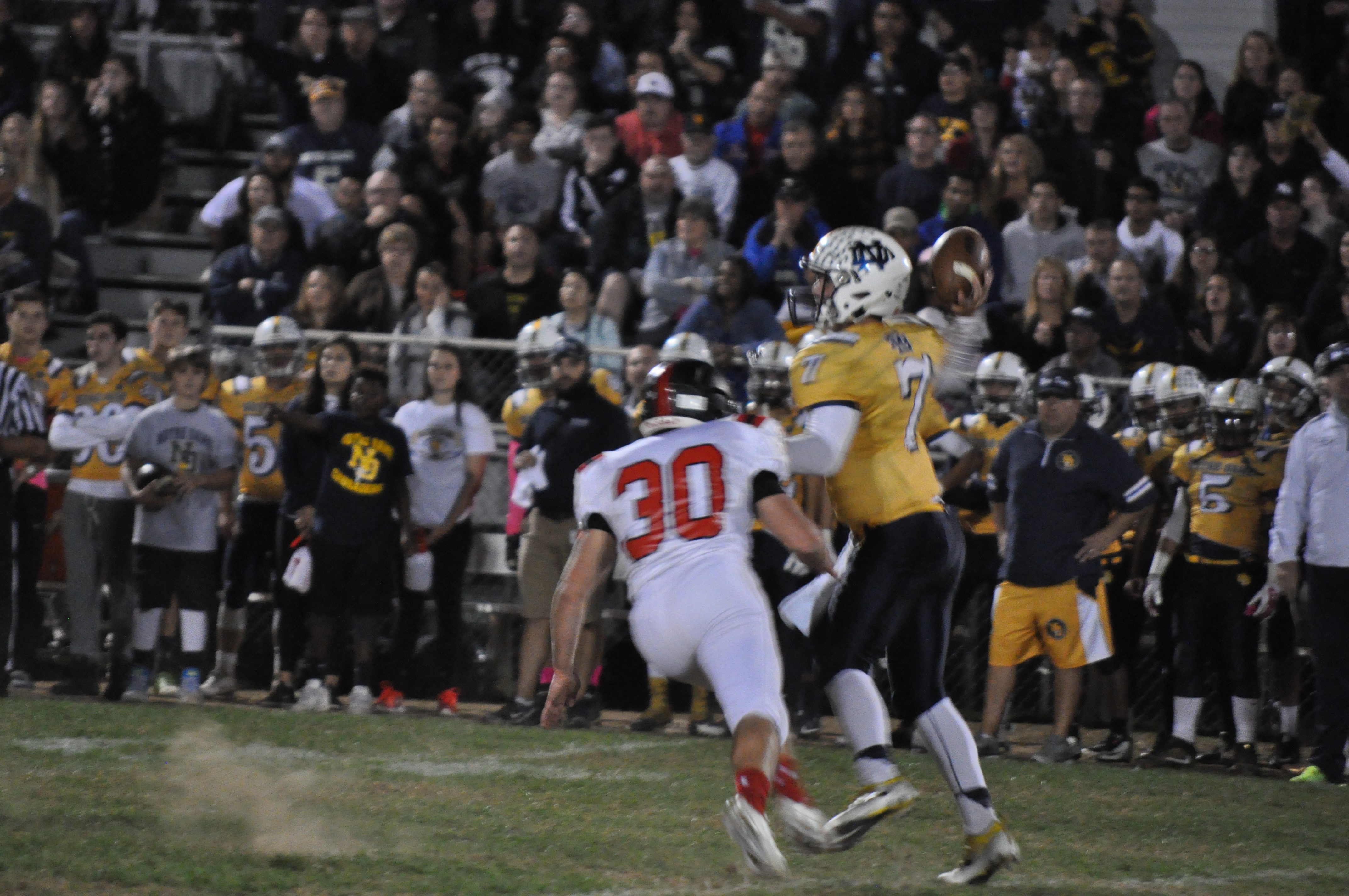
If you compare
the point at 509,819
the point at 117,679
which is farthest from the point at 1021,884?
the point at 117,679

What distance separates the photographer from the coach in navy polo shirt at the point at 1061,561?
8789 mm

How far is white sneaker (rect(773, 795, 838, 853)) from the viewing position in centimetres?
521

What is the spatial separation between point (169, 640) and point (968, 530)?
15.1 ft

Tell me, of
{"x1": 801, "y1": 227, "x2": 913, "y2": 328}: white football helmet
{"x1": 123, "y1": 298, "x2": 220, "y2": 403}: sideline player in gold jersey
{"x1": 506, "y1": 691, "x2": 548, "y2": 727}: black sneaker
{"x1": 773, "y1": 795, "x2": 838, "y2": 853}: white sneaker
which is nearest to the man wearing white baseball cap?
{"x1": 123, "y1": 298, "x2": 220, "y2": 403}: sideline player in gold jersey

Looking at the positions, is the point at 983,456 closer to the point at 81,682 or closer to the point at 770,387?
the point at 770,387

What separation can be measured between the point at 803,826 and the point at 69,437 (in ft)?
20.3

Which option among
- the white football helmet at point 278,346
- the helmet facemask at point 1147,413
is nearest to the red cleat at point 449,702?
the white football helmet at point 278,346

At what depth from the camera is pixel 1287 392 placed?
928cm

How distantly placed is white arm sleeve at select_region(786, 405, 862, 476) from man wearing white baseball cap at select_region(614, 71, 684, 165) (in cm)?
704

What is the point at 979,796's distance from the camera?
17.9 ft

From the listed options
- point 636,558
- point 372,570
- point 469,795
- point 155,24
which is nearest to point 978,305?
point 636,558

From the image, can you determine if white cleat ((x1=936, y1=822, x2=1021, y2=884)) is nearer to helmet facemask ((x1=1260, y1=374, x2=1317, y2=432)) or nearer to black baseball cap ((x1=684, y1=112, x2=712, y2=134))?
helmet facemask ((x1=1260, y1=374, x2=1317, y2=432))

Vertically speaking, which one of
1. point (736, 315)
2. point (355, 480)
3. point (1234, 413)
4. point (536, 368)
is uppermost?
point (736, 315)

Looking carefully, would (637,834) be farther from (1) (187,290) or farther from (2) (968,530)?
(1) (187,290)
